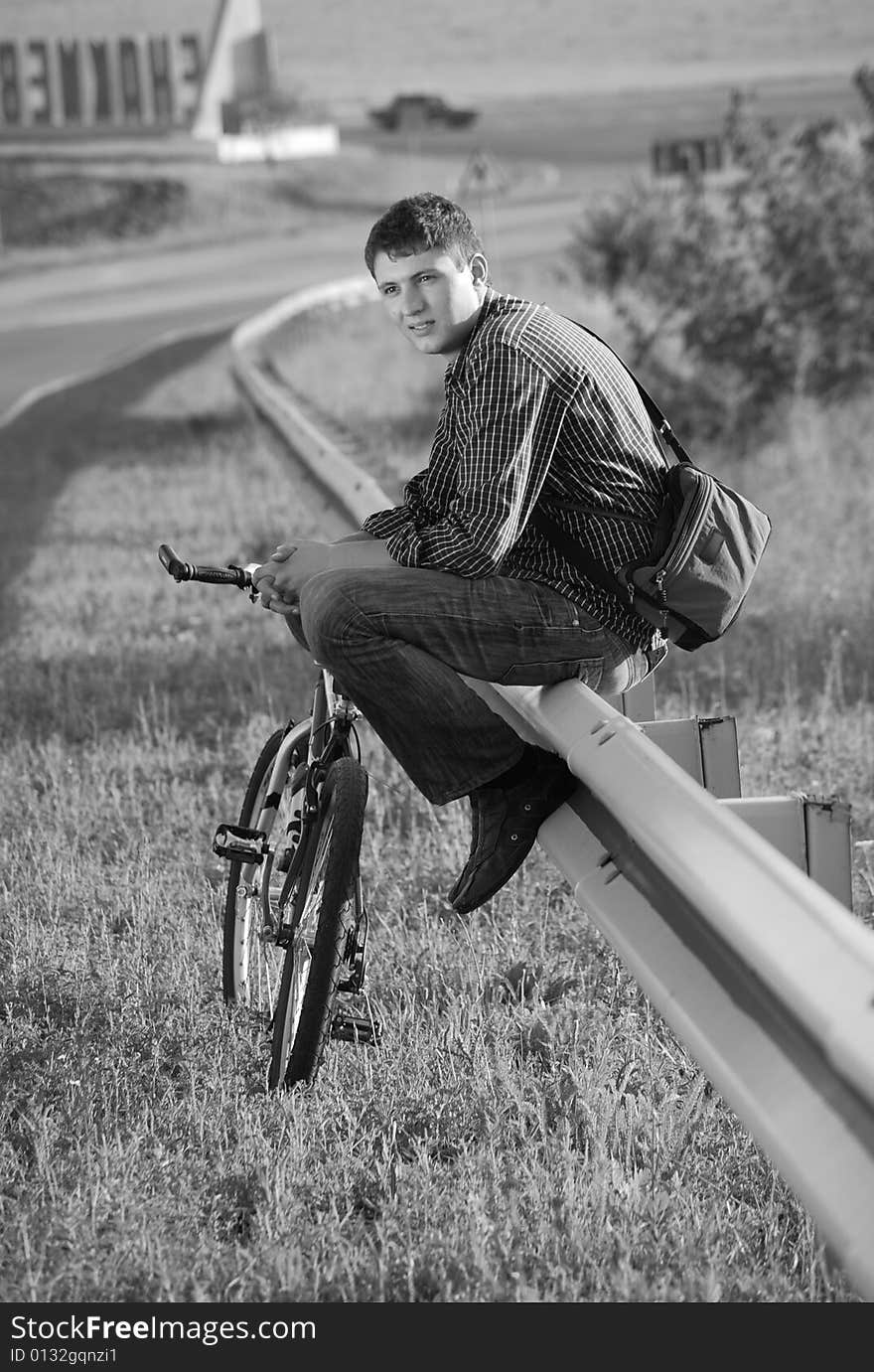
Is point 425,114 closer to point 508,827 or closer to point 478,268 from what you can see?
point 478,268

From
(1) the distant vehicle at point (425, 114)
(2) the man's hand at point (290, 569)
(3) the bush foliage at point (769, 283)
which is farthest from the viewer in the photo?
(1) the distant vehicle at point (425, 114)

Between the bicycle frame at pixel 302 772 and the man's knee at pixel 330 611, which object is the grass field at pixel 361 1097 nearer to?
the bicycle frame at pixel 302 772

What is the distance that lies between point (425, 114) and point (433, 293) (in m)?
108

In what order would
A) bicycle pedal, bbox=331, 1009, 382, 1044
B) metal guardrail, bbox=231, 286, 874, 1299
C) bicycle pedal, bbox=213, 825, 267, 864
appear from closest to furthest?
metal guardrail, bbox=231, 286, 874, 1299
bicycle pedal, bbox=331, 1009, 382, 1044
bicycle pedal, bbox=213, 825, 267, 864

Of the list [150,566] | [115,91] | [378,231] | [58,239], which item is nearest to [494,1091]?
[378,231]

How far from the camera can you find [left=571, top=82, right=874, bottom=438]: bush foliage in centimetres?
1594

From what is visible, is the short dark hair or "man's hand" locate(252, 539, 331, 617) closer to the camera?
the short dark hair

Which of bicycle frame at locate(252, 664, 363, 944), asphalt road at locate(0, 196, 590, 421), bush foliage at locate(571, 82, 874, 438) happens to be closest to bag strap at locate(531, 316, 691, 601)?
bicycle frame at locate(252, 664, 363, 944)

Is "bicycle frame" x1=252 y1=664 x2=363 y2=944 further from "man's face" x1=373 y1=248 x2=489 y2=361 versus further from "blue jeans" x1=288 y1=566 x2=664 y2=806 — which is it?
"man's face" x1=373 y1=248 x2=489 y2=361

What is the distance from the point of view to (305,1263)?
2932mm

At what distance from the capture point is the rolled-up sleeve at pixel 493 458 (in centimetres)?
343

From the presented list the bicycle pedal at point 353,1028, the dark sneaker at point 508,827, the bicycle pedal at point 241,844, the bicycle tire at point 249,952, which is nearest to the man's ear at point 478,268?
the dark sneaker at point 508,827

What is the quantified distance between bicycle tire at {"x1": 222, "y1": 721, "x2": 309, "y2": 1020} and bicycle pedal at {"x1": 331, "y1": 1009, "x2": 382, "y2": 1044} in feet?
1.40

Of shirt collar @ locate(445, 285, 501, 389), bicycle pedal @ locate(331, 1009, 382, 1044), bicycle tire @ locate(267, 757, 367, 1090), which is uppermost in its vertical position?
shirt collar @ locate(445, 285, 501, 389)
